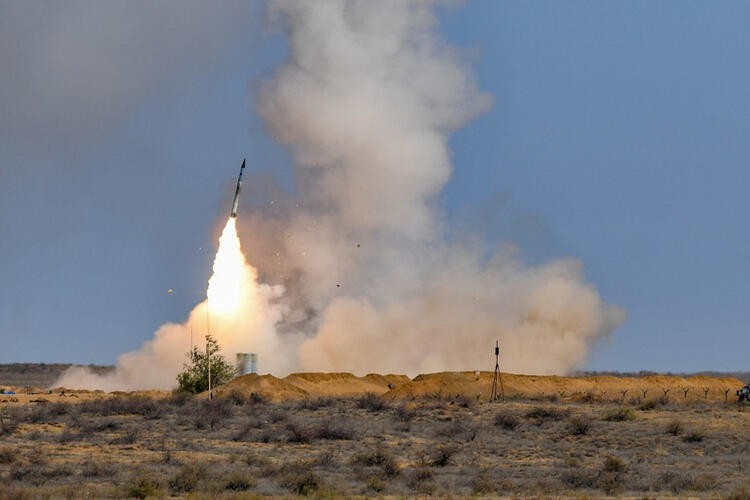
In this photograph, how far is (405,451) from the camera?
41.4m

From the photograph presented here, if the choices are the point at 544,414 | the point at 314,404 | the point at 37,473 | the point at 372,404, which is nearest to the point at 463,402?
the point at 372,404

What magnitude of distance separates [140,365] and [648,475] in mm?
54411

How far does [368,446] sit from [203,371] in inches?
1180

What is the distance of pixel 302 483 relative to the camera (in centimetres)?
3147

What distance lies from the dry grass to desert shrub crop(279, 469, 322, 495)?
0.21ft

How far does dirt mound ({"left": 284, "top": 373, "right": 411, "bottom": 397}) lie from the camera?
2771 inches

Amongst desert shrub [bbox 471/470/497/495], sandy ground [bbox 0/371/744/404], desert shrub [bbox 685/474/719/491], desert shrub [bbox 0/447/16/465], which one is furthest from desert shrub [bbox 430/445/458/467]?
sandy ground [bbox 0/371/744/404]

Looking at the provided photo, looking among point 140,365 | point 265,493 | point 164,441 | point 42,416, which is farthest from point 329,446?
point 140,365

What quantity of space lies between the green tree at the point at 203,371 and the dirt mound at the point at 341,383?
3995mm

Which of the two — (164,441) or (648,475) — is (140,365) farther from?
(648,475)

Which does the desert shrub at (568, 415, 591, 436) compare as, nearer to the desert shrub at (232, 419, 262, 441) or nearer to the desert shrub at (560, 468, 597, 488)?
the desert shrub at (560, 468, 597, 488)

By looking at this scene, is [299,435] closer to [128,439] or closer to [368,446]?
[368,446]

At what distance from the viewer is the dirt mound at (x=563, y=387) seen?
68.6 meters

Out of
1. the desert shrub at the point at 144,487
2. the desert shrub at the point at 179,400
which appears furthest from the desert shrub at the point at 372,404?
the desert shrub at the point at 144,487
